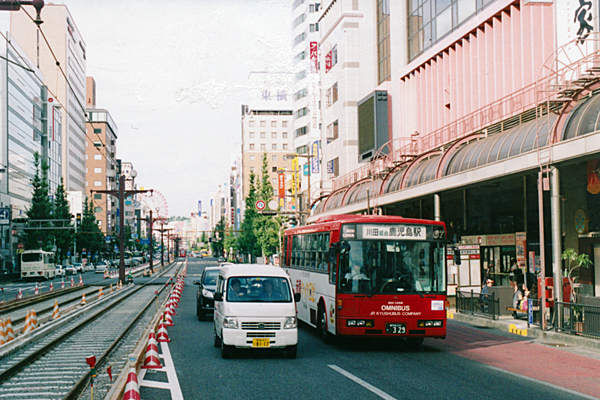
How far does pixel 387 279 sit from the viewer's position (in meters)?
15.6

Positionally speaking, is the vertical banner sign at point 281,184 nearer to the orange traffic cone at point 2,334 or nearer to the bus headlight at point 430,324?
the orange traffic cone at point 2,334

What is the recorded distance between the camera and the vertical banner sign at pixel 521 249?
2811 centimetres

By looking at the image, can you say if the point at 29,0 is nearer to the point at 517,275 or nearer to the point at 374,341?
the point at 374,341

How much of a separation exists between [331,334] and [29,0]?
1138 centimetres

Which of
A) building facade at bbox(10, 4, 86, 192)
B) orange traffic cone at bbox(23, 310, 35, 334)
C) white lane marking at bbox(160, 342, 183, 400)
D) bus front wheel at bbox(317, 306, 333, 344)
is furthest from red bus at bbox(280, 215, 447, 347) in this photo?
building facade at bbox(10, 4, 86, 192)

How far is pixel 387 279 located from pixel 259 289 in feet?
10.5

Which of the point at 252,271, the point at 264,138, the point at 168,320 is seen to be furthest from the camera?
the point at 264,138

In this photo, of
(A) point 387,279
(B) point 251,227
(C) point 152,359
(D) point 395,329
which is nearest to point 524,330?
(D) point 395,329

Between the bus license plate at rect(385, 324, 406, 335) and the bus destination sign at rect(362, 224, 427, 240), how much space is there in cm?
215

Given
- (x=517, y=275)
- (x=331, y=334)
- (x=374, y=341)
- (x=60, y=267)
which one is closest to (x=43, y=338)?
(x=331, y=334)

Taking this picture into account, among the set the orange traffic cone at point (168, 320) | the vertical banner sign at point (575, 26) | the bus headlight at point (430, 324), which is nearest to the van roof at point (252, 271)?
the bus headlight at point (430, 324)

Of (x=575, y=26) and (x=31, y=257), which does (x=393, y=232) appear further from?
(x=31, y=257)

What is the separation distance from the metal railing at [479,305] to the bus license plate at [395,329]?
8.21m

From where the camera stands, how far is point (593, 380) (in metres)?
12.1
